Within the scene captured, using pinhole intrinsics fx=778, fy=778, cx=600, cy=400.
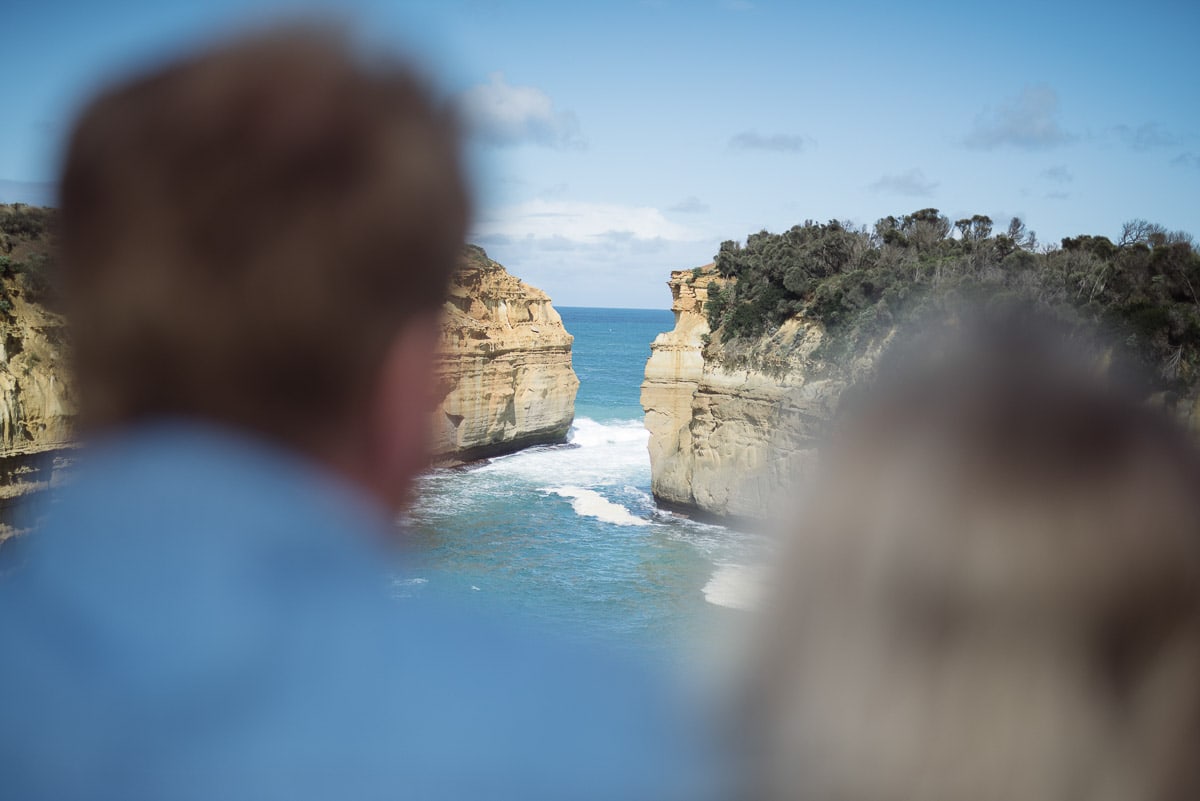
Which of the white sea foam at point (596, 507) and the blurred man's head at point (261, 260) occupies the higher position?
the blurred man's head at point (261, 260)

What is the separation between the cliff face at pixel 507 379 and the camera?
28000 millimetres

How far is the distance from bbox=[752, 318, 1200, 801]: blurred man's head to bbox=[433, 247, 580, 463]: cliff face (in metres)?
24.5

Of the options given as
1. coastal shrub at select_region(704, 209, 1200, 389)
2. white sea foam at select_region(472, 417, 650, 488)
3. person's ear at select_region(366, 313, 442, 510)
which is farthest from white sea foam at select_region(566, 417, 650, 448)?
person's ear at select_region(366, 313, 442, 510)

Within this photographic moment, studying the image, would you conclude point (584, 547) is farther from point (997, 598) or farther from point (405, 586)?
point (997, 598)

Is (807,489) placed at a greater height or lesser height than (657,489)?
greater

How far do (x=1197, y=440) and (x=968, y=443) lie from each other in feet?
1.01

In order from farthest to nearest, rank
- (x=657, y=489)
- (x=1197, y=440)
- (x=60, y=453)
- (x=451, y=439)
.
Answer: (x=451, y=439) → (x=657, y=489) → (x=60, y=453) → (x=1197, y=440)

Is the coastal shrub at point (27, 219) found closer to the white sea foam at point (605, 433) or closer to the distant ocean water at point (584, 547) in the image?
the distant ocean water at point (584, 547)

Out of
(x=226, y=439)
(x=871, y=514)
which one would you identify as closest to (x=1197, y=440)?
(x=871, y=514)

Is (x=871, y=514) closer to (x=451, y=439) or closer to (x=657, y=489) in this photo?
(x=657, y=489)

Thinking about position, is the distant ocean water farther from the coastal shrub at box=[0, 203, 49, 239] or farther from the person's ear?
the person's ear

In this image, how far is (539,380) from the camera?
32.8 meters

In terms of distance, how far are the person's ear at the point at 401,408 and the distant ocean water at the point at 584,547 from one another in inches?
305

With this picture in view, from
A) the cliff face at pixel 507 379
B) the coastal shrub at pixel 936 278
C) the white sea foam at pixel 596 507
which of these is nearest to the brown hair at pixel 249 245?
the coastal shrub at pixel 936 278
